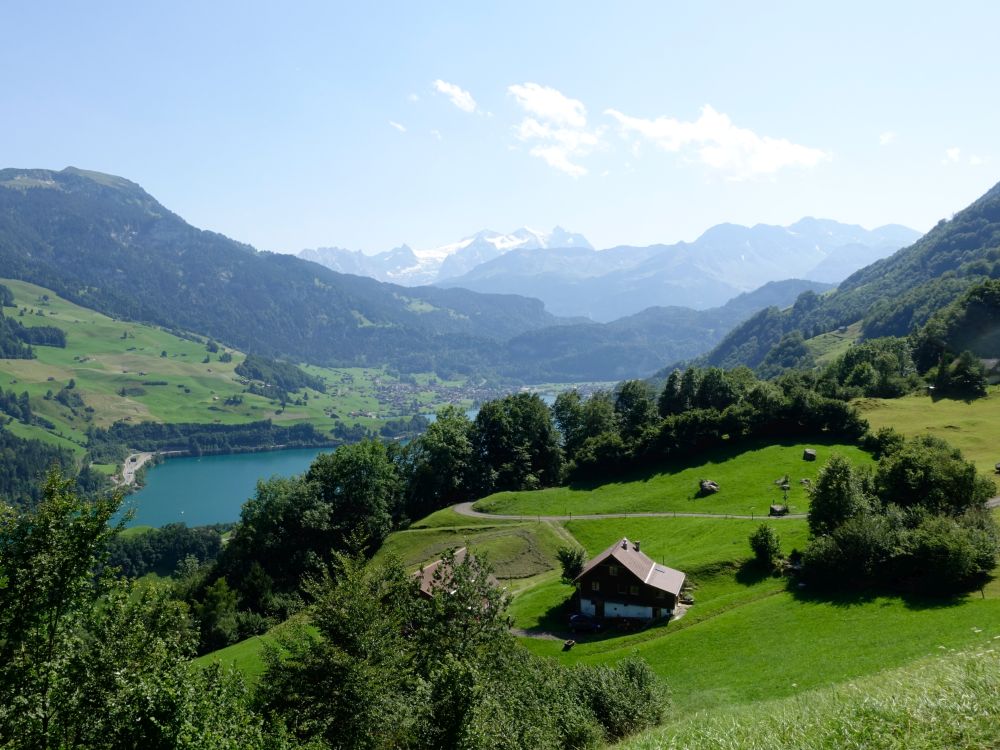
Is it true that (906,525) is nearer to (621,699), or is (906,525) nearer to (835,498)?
(835,498)

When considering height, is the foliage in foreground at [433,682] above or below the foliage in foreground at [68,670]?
below

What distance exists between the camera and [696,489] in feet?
270

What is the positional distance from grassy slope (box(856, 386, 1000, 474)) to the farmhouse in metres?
39.4

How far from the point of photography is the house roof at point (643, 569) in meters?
54.0

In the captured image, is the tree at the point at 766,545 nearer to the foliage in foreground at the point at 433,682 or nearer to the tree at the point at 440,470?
the foliage in foreground at the point at 433,682

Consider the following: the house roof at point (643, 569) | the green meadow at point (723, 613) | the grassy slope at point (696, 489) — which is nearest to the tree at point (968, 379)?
the grassy slope at point (696, 489)

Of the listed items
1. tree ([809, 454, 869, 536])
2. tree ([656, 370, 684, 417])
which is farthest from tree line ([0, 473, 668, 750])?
tree ([656, 370, 684, 417])

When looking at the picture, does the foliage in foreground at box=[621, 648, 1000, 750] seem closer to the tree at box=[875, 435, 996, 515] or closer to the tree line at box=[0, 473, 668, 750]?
the tree line at box=[0, 473, 668, 750]

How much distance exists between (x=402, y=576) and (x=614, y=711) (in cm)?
1217

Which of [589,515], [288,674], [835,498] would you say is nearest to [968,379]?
[835,498]

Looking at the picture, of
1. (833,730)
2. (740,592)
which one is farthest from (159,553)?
(833,730)

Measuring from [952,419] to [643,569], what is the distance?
5975 cm

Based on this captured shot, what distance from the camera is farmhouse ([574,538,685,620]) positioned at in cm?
5412

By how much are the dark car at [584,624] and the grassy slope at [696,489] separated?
2626cm
